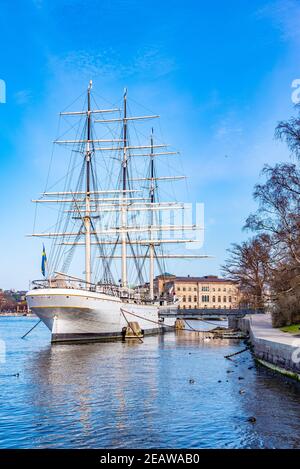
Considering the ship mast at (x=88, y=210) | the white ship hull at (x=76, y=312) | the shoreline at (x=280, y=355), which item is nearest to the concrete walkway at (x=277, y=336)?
the shoreline at (x=280, y=355)

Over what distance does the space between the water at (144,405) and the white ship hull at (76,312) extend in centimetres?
1303

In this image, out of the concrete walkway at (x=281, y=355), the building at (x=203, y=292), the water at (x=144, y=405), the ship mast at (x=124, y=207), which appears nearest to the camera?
the water at (x=144, y=405)

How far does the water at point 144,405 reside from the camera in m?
15.0

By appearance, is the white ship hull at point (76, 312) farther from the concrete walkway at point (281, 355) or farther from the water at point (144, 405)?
the concrete walkway at point (281, 355)

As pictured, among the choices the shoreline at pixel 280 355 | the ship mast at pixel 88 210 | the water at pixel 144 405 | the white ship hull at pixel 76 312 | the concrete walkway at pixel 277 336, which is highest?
the ship mast at pixel 88 210

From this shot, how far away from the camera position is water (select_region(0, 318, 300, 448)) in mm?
14984

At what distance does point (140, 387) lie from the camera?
77.4ft

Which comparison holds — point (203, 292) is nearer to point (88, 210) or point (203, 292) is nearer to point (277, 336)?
point (88, 210)

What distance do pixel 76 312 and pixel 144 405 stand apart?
92.1 ft

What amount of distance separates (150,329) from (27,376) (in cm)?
4170

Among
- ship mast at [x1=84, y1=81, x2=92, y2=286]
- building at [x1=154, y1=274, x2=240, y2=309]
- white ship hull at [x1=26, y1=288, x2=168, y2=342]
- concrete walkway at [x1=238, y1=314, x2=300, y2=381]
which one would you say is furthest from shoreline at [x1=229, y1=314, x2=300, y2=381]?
building at [x1=154, y1=274, x2=240, y2=309]

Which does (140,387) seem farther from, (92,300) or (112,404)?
(92,300)

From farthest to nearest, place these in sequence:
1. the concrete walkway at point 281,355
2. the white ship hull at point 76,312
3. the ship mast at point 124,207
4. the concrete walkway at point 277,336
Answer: the ship mast at point 124,207, the white ship hull at point 76,312, the concrete walkway at point 277,336, the concrete walkway at point 281,355

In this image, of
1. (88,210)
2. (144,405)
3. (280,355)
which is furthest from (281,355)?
(88,210)
